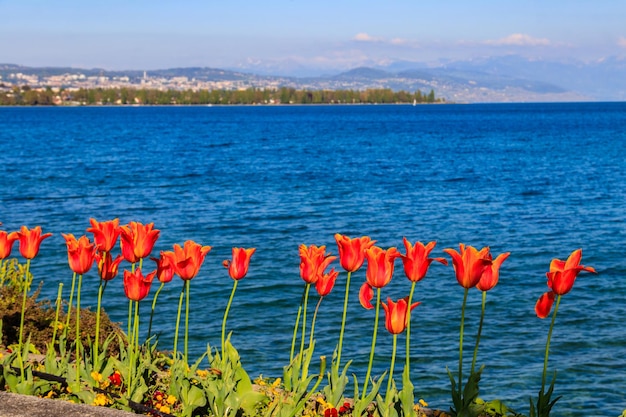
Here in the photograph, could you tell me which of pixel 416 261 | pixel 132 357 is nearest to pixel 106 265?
pixel 132 357

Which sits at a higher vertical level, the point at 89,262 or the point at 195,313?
the point at 89,262

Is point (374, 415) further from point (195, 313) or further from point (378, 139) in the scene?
point (378, 139)

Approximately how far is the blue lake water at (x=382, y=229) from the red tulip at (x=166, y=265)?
5.08 meters

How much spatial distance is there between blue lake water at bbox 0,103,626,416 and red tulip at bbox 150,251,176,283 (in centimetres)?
508

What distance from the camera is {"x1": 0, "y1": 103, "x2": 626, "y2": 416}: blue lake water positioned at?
11.5 m

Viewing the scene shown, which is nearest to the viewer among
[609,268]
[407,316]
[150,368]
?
[407,316]

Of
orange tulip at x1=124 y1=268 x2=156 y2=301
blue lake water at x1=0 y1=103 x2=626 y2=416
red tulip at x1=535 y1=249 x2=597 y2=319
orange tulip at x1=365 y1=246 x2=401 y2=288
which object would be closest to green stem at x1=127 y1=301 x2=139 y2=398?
orange tulip at x1=124 y1=268 x2=156 y2=301

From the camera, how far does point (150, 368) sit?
17.9 feet

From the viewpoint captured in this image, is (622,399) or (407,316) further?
(622,399)

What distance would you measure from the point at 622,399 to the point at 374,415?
19.1 ft

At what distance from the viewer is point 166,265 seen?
5.22 meters

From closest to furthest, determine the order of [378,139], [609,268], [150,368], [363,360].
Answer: [150,368] < [363,360] < [609,268] < [378,139]

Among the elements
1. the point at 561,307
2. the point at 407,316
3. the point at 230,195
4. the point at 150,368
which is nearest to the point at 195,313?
the point at 561,307

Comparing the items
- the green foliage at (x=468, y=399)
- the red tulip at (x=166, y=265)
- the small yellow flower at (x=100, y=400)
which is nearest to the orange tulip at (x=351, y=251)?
the green foliage at (x=468, y=399)
